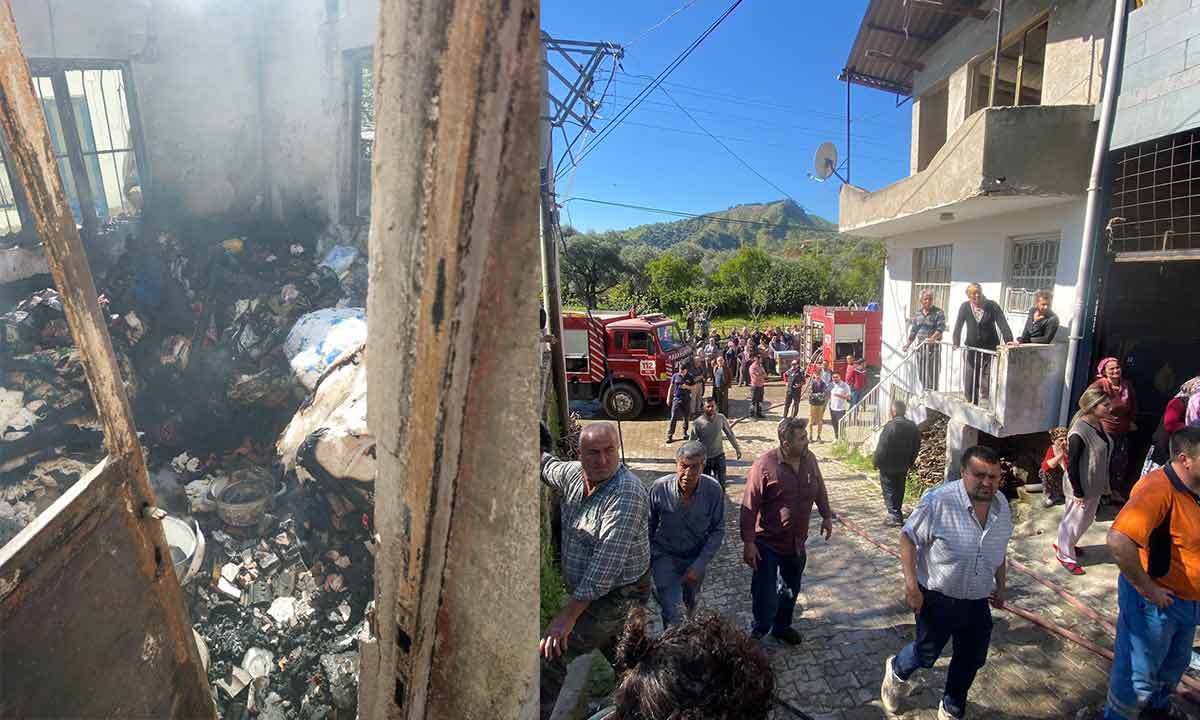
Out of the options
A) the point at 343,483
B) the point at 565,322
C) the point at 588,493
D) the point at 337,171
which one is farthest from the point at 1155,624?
the point at 565,322

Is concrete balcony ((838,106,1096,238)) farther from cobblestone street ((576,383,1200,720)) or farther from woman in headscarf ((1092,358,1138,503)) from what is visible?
cobblestone street ((576,383,1200,720))

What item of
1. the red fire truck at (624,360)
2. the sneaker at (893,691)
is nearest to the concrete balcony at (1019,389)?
the sneaker at (893,691)

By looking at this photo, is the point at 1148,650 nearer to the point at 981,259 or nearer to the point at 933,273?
the point at 981,259

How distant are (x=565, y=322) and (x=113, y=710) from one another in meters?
13.3

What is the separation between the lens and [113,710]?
117 cm

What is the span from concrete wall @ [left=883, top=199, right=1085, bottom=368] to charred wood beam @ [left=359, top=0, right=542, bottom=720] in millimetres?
7762

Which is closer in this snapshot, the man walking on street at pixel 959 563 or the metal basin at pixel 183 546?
the man walking on street at pixel 959 563

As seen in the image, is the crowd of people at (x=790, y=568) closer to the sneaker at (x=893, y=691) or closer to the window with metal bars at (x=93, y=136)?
the sneaker at (x=893, y=691)

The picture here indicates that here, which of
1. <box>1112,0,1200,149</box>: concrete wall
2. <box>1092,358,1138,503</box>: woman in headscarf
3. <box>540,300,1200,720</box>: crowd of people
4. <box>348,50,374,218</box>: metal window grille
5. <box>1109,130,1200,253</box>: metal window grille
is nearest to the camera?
<box>540,300,1200,720</box>: crowd of people

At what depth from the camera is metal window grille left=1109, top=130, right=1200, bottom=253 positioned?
524 cm

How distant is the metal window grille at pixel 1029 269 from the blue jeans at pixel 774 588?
18.8 ft

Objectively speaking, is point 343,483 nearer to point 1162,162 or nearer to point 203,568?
point 203,568

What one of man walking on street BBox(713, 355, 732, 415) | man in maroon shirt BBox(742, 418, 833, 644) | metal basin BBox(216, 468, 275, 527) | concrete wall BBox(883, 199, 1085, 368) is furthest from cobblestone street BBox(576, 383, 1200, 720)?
man walking on street BBox(713, 355, 732, 415)

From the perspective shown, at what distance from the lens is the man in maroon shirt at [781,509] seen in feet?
12.0
